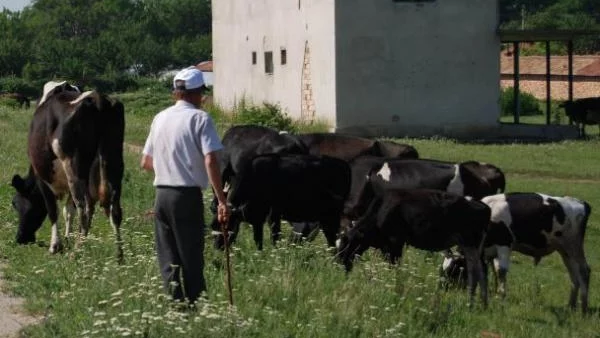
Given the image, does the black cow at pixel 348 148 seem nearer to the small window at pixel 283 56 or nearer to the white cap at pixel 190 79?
the white cap at pixel 190 79

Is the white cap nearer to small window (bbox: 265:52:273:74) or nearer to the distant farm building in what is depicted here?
small window (bbox: 265:52:273:74)

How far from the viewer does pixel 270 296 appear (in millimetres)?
10852

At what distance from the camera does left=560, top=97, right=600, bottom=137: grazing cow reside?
3878cm

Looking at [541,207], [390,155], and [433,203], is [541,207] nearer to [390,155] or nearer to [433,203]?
[433,203]

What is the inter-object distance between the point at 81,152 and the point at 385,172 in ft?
14.6

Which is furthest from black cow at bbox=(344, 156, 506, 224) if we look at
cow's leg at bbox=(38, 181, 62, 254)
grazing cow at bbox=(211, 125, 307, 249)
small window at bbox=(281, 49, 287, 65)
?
small window at bbox=(281, 49, 287, 65)

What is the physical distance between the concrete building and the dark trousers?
83.9 ft

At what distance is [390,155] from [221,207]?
967cm

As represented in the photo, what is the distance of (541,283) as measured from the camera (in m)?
15.8

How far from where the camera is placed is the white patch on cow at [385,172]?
1625 centimetres

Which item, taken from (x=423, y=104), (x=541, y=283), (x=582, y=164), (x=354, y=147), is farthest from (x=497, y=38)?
(x=541, y=283)

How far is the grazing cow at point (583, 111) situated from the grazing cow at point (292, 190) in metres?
24.1

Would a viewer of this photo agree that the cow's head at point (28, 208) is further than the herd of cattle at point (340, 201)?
Yes

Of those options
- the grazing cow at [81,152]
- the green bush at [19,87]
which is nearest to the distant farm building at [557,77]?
the green bush at [19,87]
